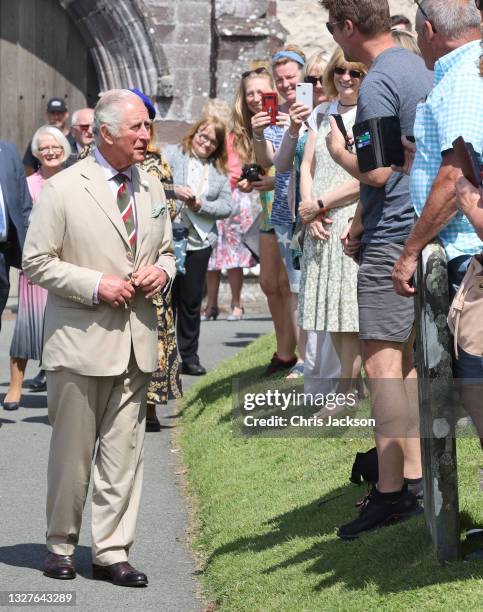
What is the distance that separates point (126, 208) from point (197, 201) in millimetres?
4869

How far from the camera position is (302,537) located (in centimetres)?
593

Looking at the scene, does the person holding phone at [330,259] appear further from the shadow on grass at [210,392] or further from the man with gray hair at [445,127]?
the man with gray hair at [445,127]

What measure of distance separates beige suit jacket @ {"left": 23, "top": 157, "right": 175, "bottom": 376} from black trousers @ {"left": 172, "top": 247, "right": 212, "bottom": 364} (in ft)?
16.1

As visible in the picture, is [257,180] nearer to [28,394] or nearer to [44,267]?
[28,394]

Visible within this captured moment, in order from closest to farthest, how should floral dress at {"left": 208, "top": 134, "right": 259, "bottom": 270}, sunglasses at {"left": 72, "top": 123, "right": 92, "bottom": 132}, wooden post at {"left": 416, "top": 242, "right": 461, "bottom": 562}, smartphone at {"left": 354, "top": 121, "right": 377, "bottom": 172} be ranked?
wooden post at {"left": 416, "top": 242, "right": 461, "bottom": 562} → smartphone at {"left": 354, "top": 121, "right": 377, "bottom": 172} → sunglasses at {"left": 72, "top": 123, "right": 92, "bottom": 132} → floral dress at {"left": 208, "top": 134, "right": 259, "bottom": 270}

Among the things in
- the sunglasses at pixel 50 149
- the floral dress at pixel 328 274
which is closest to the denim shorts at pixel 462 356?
the floral dress at pixel 328 274

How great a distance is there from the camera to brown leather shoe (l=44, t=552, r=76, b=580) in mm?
5820

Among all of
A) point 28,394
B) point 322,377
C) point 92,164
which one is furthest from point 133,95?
point 28,394

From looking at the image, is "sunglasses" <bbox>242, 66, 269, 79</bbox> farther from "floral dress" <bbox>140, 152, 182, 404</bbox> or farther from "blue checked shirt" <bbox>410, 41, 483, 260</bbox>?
"blue checked shirt" <bbox>410, 41, 483, 260</bbox>

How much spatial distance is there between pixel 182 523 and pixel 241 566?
1120 mm

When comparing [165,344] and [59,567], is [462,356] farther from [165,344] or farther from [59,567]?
[165,344]

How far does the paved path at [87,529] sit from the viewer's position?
18.6 feet

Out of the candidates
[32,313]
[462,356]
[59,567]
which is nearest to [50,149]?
[32,313]

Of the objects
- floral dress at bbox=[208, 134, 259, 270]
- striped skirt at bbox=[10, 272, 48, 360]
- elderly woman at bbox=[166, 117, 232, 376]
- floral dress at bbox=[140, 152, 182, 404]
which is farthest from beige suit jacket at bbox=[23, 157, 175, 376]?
floral dress at bbox=[208, 134, 259, 270]
